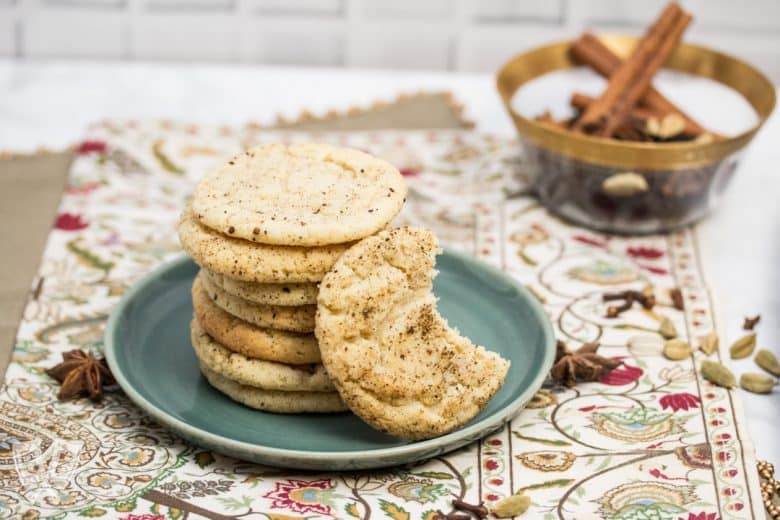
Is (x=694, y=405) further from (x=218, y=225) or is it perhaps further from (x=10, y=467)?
(x=10, y=467)

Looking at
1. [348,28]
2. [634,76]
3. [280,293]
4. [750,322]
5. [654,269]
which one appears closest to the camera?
[280,293]

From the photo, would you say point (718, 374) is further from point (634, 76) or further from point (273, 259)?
point (634, 76)

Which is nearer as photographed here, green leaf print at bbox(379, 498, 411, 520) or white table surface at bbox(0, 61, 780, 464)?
green leaf print at bbox(379, 498, 411, 520)

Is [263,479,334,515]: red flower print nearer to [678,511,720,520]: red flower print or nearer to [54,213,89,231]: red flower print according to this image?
[678,511,720,520]: red flower print

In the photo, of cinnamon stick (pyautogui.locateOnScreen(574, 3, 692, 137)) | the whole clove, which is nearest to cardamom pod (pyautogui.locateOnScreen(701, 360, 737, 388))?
the whole clove

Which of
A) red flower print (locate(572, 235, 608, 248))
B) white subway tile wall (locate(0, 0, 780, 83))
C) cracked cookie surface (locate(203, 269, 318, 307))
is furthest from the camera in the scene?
white subway tile wall (locate(0, 0, 780, 83))

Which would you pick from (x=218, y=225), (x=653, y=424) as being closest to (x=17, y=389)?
(x=218, y=225)

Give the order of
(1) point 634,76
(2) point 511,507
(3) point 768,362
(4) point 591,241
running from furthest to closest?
(1) point 634,76, (4) point 591,241, (3) point 768,362, (2) point 511,507

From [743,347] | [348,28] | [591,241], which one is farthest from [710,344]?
[348,28]
